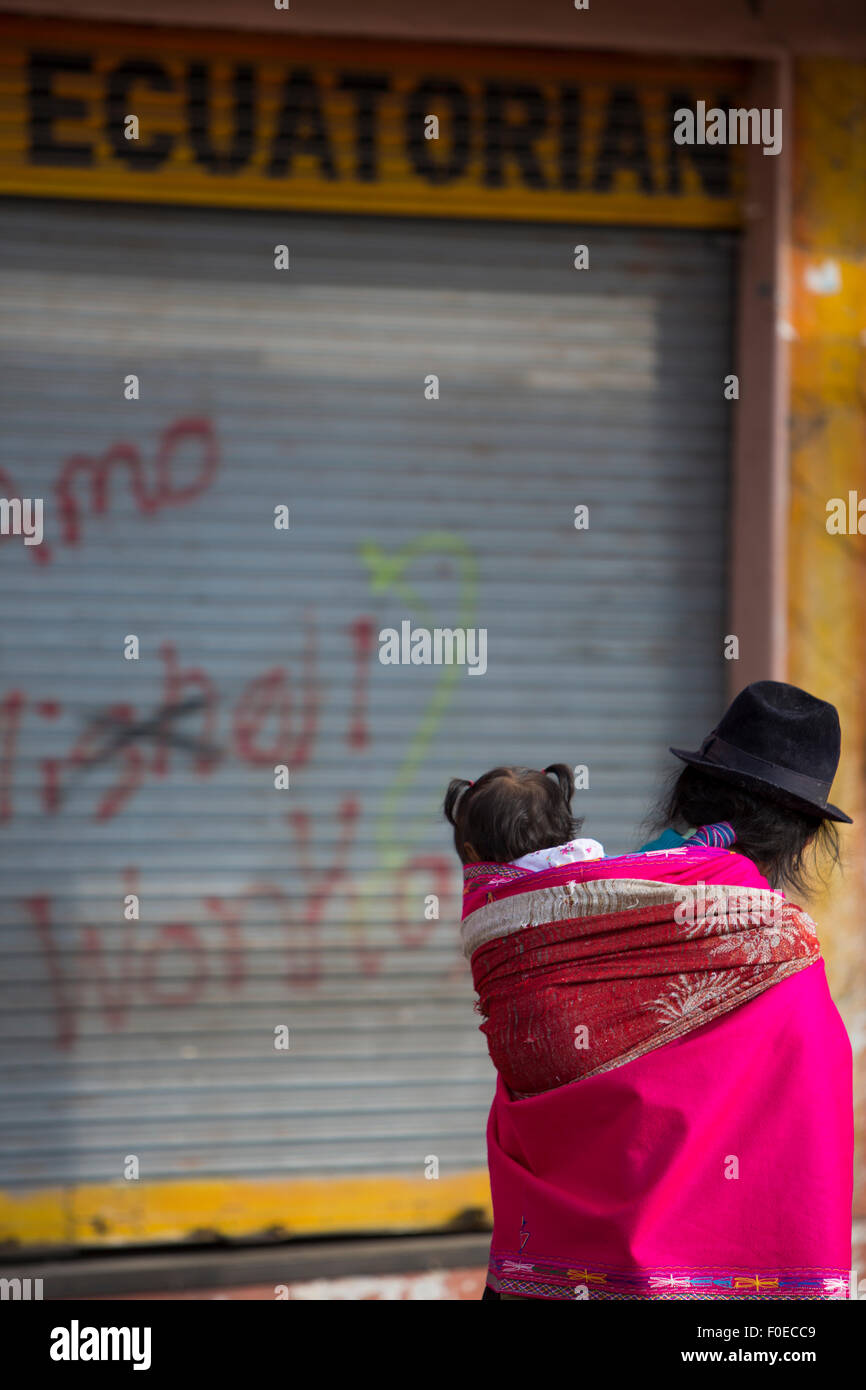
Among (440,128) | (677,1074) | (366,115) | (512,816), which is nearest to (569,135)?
(440,128)

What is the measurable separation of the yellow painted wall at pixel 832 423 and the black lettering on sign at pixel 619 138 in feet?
1.96

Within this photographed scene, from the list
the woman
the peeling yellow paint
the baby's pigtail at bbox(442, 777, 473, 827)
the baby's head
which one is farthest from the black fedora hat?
the peeling yellow paint

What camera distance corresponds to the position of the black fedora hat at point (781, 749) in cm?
210

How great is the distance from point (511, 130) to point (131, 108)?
1385 mm

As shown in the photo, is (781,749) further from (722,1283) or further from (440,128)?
(440,128)

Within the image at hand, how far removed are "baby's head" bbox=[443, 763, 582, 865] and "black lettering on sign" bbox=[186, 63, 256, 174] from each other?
3.19 metres

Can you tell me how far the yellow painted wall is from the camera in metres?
4.59

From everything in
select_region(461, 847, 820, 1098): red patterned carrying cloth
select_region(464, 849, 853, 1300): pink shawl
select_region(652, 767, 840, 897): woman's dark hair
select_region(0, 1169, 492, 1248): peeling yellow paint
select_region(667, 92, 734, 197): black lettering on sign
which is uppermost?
select_region(667, 92, 734, 197): black lettering on sign

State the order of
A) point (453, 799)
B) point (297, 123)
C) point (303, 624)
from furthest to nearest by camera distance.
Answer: point (303, 624)
point (297, 123)
point (453, 799)

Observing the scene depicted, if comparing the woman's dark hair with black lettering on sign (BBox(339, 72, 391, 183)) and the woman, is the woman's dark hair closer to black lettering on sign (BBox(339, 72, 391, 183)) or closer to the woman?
the woman

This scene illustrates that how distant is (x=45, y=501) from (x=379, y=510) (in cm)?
121

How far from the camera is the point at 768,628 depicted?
4.58m

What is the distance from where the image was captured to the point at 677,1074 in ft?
6.30

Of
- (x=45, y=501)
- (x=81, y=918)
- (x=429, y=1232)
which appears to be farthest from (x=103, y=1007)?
(x=45, y=501)
